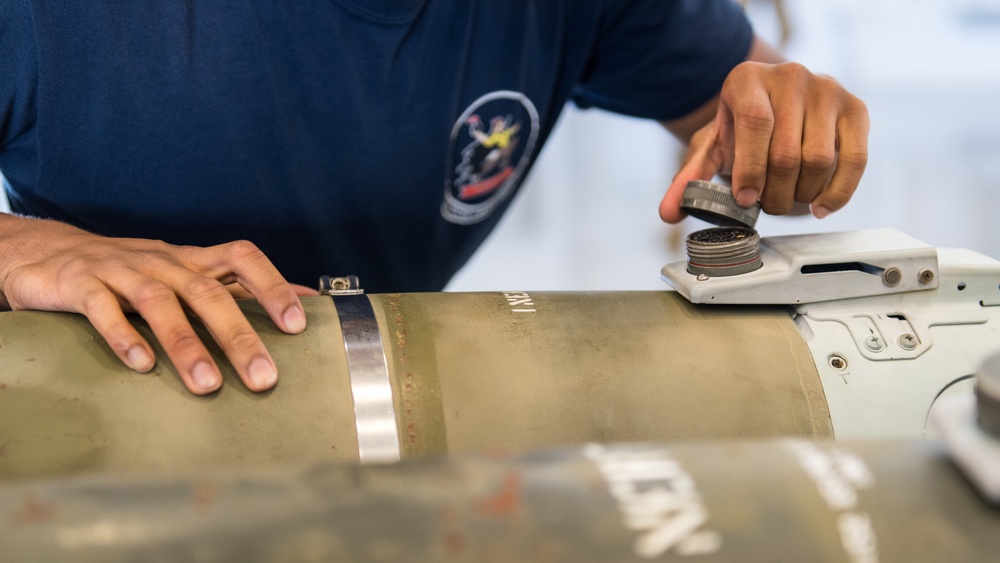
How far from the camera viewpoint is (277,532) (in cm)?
47

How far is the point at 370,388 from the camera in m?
0.77

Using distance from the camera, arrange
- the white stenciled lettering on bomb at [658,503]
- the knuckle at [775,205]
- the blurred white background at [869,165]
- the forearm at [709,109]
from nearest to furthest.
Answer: the white stenciled lettering on bomb at [658,503] → the knuckle at [775,205] → the forearm at [709,109] → the blurred white background at [869,165]

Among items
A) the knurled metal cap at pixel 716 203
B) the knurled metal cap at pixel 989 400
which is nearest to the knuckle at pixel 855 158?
the knurled metal cap at pixel 716 203

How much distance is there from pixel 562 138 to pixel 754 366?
2.20 metres

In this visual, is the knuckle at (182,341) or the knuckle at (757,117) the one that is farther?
the knuckle at (757,117)

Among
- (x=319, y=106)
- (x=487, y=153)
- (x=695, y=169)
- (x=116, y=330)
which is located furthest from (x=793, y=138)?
(x=116, y=330)

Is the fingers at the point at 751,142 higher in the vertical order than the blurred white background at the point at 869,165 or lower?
higher

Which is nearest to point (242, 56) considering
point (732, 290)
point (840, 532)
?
point (732, 290)

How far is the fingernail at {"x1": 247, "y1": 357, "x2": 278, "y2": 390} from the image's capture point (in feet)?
2.44

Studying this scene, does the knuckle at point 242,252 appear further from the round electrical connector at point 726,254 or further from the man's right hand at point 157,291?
the round electrical connector at point 726,254

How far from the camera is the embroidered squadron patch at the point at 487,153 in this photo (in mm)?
1213

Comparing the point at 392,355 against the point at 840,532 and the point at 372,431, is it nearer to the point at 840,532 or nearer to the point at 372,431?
the point at 372,431

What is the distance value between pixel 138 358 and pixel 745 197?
584 millimetres

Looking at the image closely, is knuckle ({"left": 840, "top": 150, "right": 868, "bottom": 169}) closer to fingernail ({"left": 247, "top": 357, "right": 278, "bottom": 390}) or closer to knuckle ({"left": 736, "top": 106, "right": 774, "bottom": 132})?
knuckle ({"left": 736, "top": 106, "right": 774, "bottom": 132})
